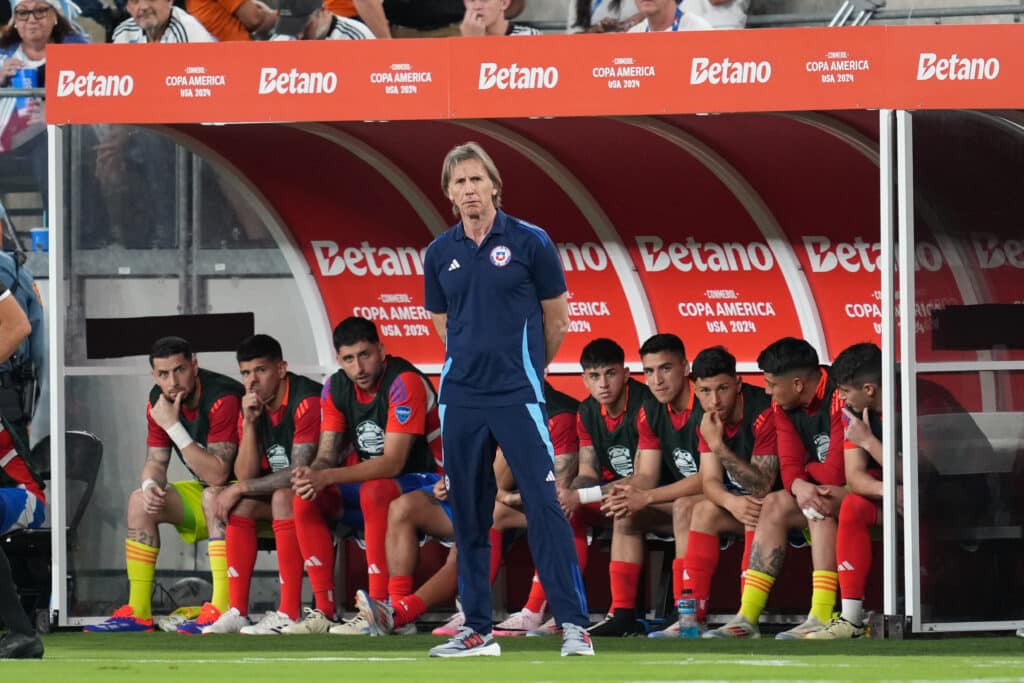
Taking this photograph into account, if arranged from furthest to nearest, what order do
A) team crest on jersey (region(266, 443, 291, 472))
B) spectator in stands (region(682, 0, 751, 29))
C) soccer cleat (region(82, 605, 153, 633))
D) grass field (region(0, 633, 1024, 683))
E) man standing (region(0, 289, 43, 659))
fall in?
spectator in stands (region(682, 0, 751, 29)), team crest on jersey (region(266, 443, 291, 472)), soccer cleat (region(82, 605, 153, 633)), man standing (region(0, 289, 43, 659)), grass field (region(0, 633, 1024, 683))

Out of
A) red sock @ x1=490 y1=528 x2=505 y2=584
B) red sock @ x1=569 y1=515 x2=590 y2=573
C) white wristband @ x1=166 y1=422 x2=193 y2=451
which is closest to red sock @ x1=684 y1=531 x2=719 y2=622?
red sock @ x1=569 y1=515 x2=590 y2=573

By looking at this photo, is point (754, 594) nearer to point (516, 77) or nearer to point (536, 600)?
point (536, 600)

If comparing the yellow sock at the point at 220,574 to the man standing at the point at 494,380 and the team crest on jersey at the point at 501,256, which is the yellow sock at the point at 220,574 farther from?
the team crest on jersey at the point at 501,256

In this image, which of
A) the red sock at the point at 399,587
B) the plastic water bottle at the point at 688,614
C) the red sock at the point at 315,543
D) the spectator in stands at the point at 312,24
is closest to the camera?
the plastic water bottle at the point at 688,614

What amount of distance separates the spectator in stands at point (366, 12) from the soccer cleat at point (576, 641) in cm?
616

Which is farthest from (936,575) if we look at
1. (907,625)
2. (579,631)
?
(579,631)

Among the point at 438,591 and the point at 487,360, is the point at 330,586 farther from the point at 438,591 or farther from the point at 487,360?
the point at 487,360

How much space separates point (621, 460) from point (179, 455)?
1.98m

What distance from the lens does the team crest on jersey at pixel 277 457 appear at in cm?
859

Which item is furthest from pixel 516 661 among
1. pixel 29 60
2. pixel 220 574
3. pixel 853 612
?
pixel 29 60

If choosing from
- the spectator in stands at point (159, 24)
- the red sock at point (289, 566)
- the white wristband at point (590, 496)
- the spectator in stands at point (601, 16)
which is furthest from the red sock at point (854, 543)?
the spectator in stands at point (159, 24)

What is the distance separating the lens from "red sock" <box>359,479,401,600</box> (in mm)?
8102

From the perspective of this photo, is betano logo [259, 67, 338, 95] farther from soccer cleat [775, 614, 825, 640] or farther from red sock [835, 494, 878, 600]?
soccer cleat [775, 614, 825, 640]

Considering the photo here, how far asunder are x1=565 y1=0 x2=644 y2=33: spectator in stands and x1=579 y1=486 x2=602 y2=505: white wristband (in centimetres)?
405
